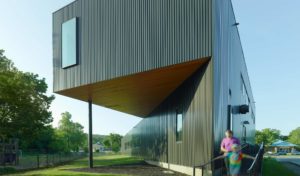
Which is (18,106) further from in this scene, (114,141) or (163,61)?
(114,141)

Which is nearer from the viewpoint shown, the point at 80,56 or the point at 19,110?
the point at 80,56

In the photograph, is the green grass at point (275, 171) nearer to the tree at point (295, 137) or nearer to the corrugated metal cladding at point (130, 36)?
the corrugated metal cladding at point (130, 36)

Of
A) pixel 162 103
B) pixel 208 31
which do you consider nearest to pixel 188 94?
pixel 208 31

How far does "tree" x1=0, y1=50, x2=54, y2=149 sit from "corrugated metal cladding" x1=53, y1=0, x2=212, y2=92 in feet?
34.9

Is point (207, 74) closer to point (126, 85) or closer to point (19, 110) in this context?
point (126, 85)

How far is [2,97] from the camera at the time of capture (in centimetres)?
3130

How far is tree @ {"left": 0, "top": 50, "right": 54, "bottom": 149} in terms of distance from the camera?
103 ft

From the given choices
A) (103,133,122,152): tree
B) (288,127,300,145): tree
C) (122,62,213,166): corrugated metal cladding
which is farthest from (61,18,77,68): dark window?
(288,127,300,145): tree

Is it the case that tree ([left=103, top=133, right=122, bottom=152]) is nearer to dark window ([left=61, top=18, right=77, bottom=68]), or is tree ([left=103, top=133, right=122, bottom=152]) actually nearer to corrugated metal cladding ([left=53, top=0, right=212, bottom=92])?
dark window ([left=61, top=18, right=77, bottom=68])

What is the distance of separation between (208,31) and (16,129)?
84.2 ft

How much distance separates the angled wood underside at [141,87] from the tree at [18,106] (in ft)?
29.6

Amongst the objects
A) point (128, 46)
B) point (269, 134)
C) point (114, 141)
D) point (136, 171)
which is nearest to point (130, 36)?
point (128, 46)

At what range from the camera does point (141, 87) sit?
20625mm

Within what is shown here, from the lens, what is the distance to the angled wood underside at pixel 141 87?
53.0ft
